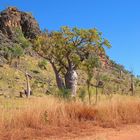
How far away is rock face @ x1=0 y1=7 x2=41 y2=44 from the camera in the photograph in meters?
91.0

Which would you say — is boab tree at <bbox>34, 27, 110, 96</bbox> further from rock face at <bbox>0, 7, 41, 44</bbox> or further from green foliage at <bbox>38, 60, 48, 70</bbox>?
rock face at <bbox>0, 7, 41, 44</bbox>

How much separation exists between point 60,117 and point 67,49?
33.0 feet

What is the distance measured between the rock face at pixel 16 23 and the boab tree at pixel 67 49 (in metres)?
68.6

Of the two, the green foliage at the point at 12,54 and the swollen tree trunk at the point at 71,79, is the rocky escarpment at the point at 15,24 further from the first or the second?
the swollen tree trunk at the point at 71,79

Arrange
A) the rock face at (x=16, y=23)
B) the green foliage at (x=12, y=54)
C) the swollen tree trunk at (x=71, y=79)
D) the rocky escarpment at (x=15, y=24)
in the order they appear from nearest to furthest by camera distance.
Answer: the swollen tree trunk at (x=71, y=79) → the green foliage at (x=12, y=54) → the rocky escarpment at (x=15, y=24) → the rock face at (x=16, y=23)

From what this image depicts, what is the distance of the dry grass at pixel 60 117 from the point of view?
8.89 metres

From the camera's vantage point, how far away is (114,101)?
11906 mm

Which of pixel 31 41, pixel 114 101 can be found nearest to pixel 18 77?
pixel 31 41

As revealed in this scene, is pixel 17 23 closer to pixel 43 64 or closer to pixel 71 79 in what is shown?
pixel 43 64

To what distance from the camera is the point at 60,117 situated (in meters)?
9.91

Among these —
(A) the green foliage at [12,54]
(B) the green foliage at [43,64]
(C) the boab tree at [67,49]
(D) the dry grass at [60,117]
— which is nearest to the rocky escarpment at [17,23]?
(B) the green foliage at [43,64]

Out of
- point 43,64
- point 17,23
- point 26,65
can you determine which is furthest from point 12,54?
point 17,23

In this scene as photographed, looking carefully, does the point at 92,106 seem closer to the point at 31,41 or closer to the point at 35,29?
the point at 31,41

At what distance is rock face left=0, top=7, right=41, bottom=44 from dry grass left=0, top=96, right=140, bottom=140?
7828 cm
